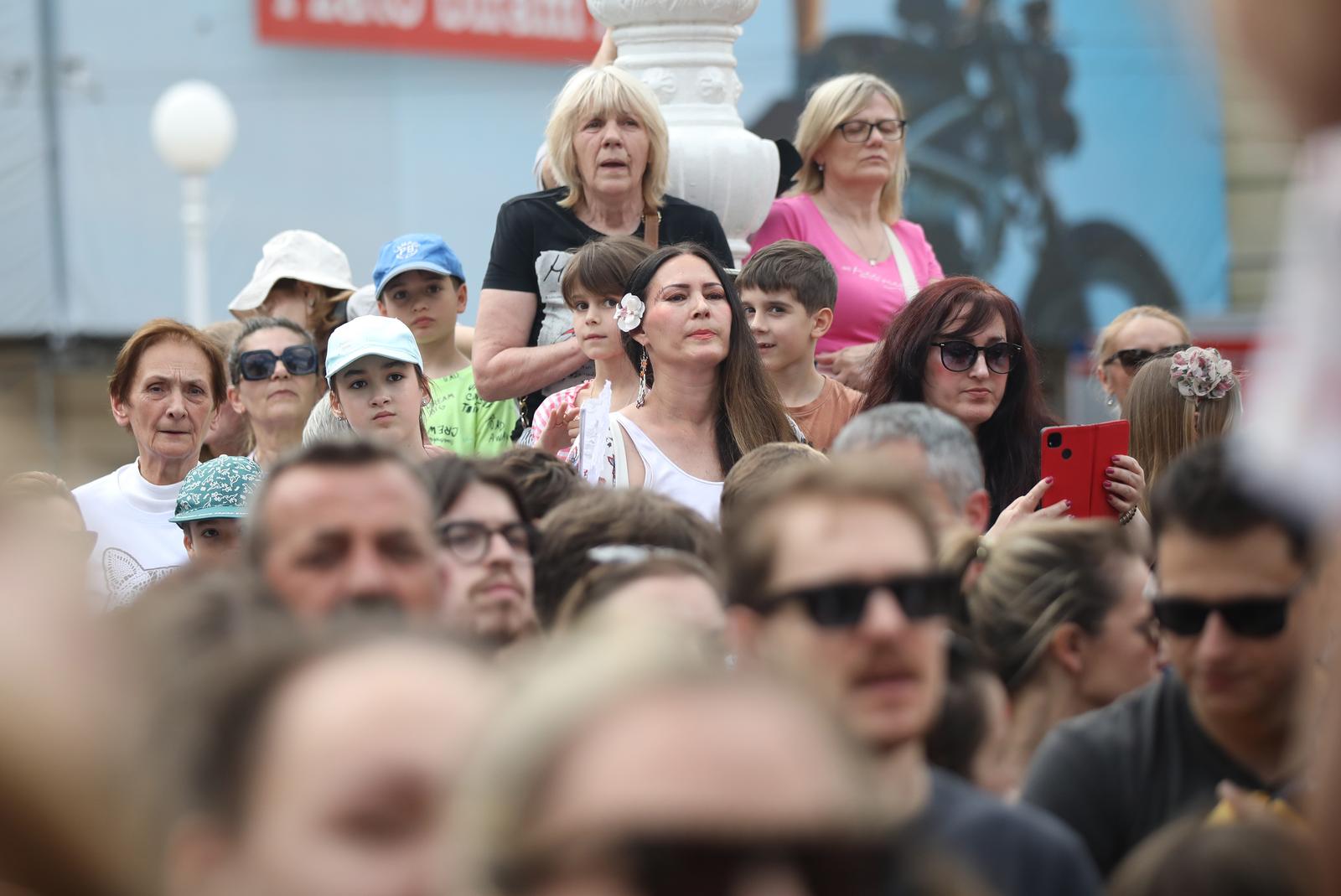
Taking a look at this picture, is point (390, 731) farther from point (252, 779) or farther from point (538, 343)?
point (538, 343)

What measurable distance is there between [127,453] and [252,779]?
55.8 feet

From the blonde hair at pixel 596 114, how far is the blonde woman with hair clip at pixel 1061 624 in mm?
2640

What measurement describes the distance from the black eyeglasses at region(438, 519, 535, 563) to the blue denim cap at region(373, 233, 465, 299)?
272cm

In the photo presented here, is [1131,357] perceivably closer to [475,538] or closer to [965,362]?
[965,362]

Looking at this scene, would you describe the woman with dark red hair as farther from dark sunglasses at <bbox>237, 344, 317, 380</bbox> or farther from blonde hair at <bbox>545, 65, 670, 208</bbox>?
dark sunglasses at <bbox>237, 344, 317, 380</bbox>

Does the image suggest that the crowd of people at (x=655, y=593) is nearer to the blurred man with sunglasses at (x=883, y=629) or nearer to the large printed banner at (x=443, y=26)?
the blurred man with sunglasses at (x=883, y=629)

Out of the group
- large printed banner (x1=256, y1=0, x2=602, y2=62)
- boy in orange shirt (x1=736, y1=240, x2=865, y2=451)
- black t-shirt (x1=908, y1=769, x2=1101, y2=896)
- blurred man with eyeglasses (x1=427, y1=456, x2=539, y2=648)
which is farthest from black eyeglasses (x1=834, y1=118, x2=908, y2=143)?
large printed banner (x1=256, y1=0, x2=602, y2=62)

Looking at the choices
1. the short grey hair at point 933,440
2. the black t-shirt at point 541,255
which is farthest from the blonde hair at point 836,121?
the short grey hair at point 933,440

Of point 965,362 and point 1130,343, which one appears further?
point 1130,343

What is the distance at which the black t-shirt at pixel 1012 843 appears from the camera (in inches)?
106

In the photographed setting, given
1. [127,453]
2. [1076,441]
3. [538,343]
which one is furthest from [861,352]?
[127,453]

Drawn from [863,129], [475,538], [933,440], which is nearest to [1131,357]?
[863,129]

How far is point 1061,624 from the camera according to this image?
3824 millimetres

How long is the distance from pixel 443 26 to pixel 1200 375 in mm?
14676
